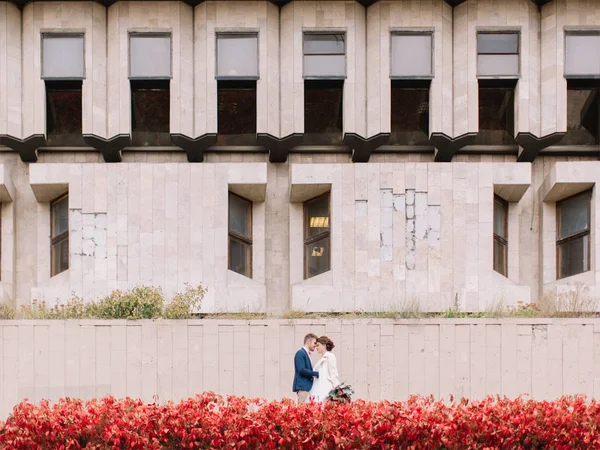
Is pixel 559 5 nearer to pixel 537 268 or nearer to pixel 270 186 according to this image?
pixel 537 268

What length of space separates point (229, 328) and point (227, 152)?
6.87 m

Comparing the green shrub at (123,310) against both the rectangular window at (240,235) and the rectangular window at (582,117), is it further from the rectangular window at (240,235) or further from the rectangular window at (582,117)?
the rectangular window at (582,117)

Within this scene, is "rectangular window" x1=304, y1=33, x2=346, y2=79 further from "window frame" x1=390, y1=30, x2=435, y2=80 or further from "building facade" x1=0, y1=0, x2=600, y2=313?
"window frame" x1=390, y1=30, x2=435, y2=80

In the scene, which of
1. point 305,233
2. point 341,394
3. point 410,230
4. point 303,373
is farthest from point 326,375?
point 305,233

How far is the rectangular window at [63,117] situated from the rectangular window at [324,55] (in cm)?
634

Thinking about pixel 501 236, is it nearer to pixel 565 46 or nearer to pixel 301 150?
pixel 565 46

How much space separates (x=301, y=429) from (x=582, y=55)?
50.0ft

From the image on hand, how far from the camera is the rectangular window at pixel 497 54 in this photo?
21297 millimetres

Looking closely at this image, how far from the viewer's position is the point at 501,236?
2197 cm

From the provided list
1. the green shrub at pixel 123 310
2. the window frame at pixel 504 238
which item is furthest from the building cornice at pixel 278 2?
the green shrub at pixel 123 310

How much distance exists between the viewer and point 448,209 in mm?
20188

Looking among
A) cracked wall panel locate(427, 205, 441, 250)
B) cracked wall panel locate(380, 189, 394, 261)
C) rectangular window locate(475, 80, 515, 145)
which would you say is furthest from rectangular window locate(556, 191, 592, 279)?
cracked wall panel locate(380, 189, 394, 261)

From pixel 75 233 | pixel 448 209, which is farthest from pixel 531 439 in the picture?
pixel 75 233

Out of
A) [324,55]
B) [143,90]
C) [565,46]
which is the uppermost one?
[565,46]
